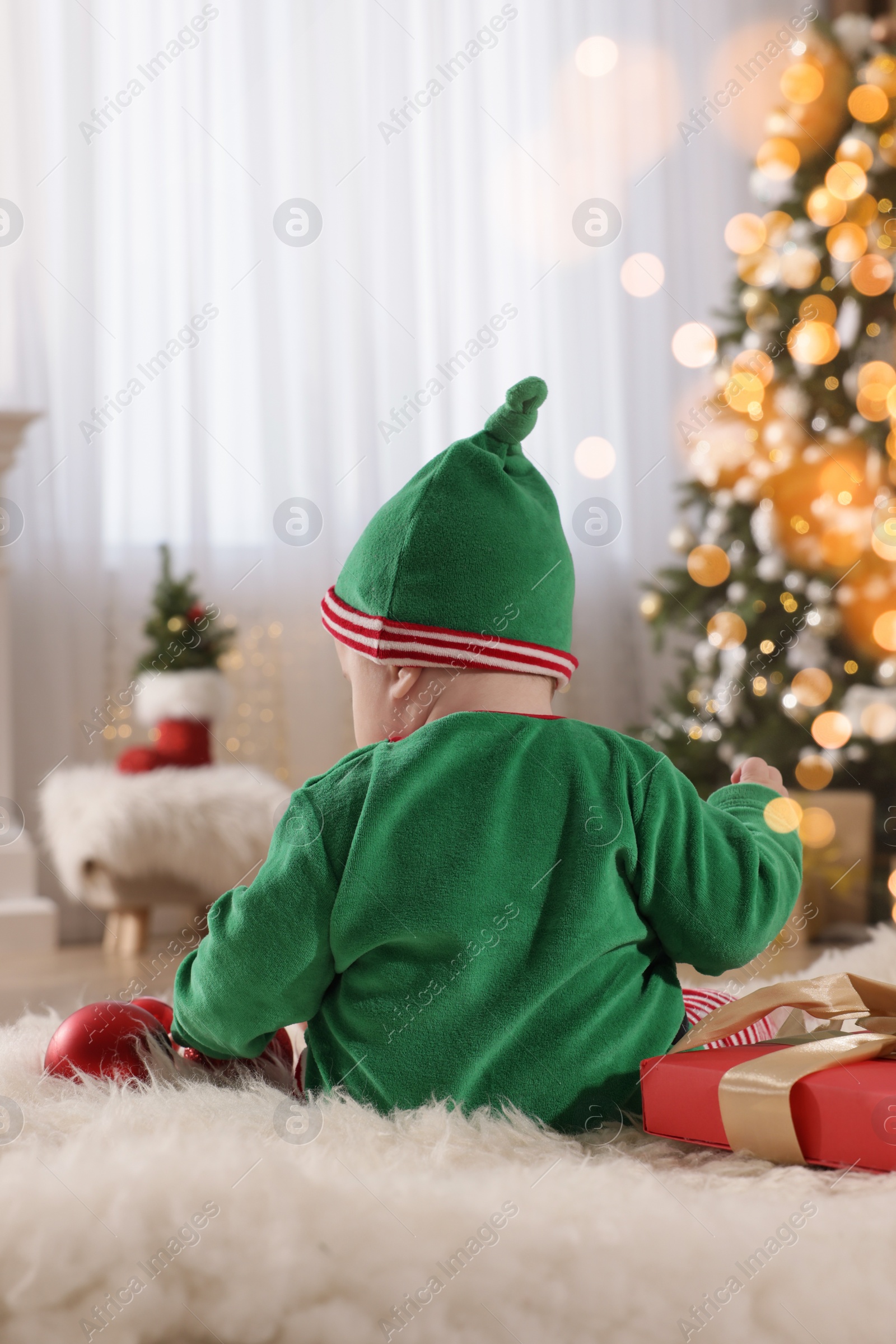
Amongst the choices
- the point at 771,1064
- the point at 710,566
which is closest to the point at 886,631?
the point at 710,566

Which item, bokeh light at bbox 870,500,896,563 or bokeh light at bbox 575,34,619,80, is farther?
bokeh light at bbox 575,34,619,80

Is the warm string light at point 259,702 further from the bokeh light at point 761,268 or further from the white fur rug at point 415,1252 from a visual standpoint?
the white fur rug at point 415,1252

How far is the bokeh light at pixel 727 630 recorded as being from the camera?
A: 99.0 inches

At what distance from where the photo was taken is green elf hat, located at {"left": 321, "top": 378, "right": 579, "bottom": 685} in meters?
0.78

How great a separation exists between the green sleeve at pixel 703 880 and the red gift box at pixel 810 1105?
80mm

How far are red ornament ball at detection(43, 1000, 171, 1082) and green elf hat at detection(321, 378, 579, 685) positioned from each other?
36 cm

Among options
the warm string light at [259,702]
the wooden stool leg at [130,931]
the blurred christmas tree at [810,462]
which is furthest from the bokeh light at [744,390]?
the wooden stool leg at [130,931]

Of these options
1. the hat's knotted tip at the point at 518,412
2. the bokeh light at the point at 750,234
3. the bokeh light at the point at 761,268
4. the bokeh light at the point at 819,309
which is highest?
the bokeh light at the point at 750,234

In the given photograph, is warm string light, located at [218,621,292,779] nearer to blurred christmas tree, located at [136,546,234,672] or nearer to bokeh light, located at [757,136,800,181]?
blurred christmas tree, located at [136,546,234,672]

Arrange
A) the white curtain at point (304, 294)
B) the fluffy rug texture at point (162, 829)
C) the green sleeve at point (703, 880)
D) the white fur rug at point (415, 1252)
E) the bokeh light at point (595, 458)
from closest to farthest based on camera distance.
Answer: the white fur rug at point (415, 1252) → the green sleeve at point (703, 880) → the fluffy rug texture at point (162, 829) → the white curtain at point (304, 294) → the bokeh light at point (595, 458)

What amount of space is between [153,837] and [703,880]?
1.66 meters

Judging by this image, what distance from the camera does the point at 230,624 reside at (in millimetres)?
2875

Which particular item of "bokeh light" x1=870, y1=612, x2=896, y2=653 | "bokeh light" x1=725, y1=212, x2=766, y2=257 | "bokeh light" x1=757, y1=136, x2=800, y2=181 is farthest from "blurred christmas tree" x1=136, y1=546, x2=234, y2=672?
"bokeh light" x1=757, y1=136, x2=800, y2=181

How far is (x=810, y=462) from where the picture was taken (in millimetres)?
2432
